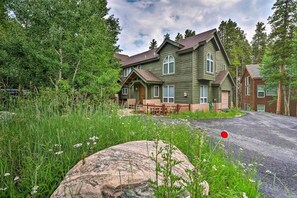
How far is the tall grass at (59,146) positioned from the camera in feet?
6.25

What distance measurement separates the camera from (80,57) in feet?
30.5

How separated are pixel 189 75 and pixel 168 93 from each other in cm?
312

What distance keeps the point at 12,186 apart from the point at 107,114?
2293mm

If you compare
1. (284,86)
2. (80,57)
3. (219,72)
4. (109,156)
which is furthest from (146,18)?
(284,86)

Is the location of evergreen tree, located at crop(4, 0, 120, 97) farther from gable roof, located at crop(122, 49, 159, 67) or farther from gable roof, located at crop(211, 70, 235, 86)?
gable roof, located at crop(211, 70, 235, 86)

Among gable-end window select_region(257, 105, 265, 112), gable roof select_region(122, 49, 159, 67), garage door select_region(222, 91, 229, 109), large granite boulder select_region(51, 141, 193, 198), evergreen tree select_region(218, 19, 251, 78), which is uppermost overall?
evergreen tree select_region(218, 19, 251, 78)

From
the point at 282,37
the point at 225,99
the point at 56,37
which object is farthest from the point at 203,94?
the point at 56,37

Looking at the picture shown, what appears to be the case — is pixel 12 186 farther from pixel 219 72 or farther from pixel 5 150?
pixel 219 72

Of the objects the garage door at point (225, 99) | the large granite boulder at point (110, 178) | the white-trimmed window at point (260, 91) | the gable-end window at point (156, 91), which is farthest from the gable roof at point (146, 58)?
the white-trimmed window at point (260, 91)

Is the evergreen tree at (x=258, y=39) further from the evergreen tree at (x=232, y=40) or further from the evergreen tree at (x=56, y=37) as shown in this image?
the evergreen tree at (x=56, y=37)

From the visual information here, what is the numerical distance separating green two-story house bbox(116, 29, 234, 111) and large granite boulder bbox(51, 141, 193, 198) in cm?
1346

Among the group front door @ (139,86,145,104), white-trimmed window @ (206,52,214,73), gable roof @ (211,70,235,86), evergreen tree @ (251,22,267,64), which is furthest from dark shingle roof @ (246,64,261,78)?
front door @ (139,86,145,104)

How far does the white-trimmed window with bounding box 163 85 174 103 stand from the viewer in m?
16.7

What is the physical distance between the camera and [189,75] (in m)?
14.9
